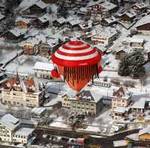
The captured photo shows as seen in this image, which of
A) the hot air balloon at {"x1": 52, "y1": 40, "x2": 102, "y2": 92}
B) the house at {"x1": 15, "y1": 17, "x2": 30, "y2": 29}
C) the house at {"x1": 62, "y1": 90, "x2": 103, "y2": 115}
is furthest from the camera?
the house at {"x1": 15, "y1": 17, "x2": 30, "y2": 29}

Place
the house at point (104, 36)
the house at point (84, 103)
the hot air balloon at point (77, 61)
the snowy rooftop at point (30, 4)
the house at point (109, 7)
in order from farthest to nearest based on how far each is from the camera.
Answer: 1. the snowy rooftop at point (30, 4)
2. the house at point (109, 7)
3. the house at point (104, 36)
4. the house at point (84, 103)
5. the hot air balloon at point (77, 61)

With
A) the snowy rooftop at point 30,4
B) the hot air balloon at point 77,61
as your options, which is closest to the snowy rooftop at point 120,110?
the hot air balloon at point 77,61

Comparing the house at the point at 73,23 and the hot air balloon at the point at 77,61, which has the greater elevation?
the hot air balloon at the point at 77,61

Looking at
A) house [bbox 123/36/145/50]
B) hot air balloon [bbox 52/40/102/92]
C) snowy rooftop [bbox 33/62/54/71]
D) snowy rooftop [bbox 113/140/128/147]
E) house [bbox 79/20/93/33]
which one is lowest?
house [bbox 79/20/93/33]

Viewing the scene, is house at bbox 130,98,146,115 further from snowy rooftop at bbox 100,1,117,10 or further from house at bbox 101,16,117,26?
snowy rooftop at bbox 100,1,117,10

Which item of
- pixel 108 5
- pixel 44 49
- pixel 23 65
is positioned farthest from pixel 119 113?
pixel 108 5

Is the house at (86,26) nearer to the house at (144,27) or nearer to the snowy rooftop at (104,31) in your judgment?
the snowy rooftop at (104,31)

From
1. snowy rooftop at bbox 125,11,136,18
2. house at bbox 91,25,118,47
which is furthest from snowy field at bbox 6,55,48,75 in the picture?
snowy rooftop at bbox 125,11,136,18

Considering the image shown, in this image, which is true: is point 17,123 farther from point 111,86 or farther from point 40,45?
point 40,45
